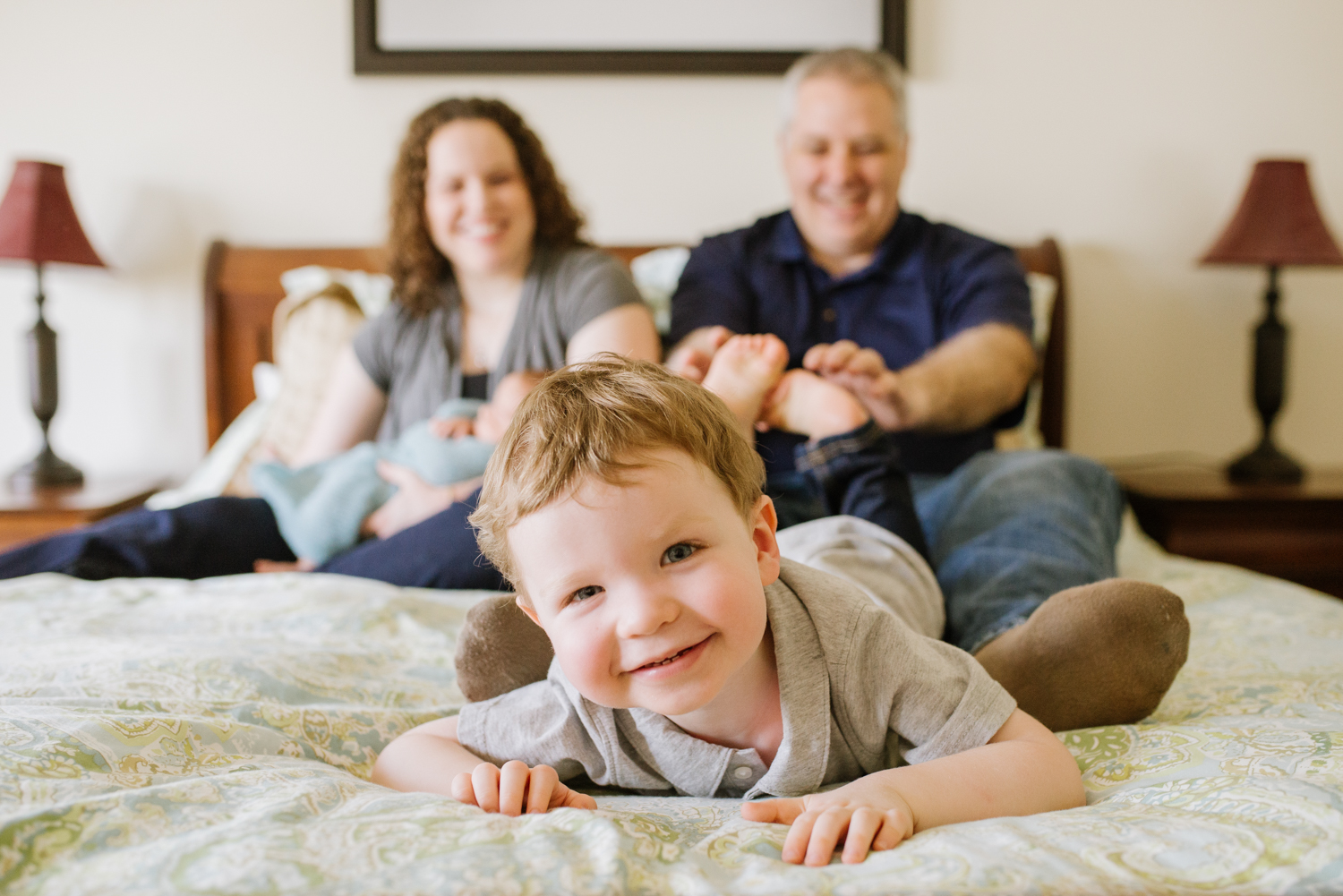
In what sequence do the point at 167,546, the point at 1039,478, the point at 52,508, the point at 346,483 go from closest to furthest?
1. the point at 1039,478
2. the point at 167,546
3. the point at 346,483
4. the point at 52,508

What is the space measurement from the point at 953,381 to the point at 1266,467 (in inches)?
45.1

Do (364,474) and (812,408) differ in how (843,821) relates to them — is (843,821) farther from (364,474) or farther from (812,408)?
(364,474)

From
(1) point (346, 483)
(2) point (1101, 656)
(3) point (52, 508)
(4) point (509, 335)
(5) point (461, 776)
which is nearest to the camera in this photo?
(5) point (461, 776)

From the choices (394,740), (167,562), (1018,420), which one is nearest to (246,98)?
→ (167,562)

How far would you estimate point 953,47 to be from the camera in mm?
2441

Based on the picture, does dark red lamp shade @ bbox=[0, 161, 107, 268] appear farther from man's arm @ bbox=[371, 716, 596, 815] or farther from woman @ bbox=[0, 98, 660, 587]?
man's arm @ bbox=[371, 716, 596, 815]

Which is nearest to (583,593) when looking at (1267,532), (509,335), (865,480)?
(865,480)

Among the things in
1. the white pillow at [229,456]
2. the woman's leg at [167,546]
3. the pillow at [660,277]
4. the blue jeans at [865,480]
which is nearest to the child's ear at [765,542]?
the blue jeans at [865,480]

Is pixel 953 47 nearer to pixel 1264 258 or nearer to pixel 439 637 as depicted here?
pixel 1264 258

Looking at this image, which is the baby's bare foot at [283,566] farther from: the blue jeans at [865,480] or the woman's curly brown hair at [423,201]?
the blue jeans at [865,480]

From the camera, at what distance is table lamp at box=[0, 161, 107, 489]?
84.3 inches

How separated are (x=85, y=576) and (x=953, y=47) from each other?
2191 millimetres

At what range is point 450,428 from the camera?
63.7 inches

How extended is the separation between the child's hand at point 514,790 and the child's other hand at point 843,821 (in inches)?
5.3
